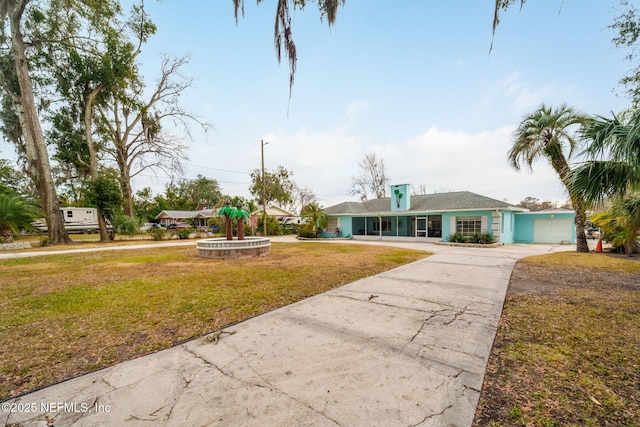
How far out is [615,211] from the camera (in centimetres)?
947

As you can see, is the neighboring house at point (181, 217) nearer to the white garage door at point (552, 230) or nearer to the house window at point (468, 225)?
the house window at point (468, 225)

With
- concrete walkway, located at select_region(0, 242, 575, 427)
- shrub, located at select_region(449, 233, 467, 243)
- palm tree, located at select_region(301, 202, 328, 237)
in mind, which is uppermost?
palm tree, located at select_region(301, 202, 328, 237)

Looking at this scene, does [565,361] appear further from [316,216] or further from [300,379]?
[316,216]

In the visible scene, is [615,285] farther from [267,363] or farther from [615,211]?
[267,363]

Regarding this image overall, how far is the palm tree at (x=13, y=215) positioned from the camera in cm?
1367

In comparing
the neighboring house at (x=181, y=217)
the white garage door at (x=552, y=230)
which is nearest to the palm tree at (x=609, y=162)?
the white garage door at (x=552, y=230)

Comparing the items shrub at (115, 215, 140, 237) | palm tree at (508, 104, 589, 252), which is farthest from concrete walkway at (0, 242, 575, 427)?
shrub at (115, 215, 140, 237)

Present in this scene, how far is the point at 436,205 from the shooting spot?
689 inches

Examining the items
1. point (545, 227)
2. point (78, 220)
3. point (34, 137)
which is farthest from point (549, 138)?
point (78, 220)

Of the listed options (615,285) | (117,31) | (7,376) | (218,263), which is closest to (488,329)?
(615,285)

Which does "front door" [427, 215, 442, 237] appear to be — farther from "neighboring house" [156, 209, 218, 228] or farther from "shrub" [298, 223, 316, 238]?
"neighboring house" [156, 209, 218, 228]

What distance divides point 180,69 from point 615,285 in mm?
28067

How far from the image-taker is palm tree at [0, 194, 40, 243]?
13672 millimetres

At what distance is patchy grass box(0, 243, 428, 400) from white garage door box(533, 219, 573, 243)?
14991 millimetres
